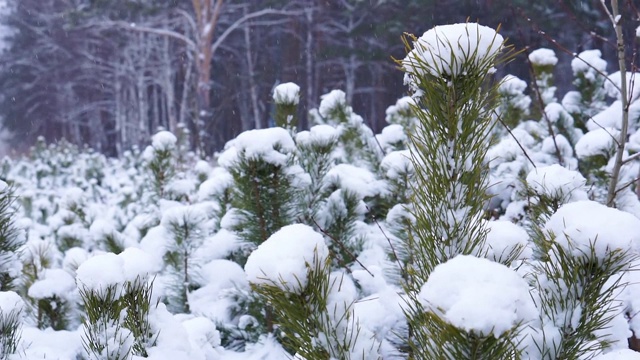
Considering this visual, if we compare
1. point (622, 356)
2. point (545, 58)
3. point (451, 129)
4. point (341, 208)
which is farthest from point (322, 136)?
point (545, 58)

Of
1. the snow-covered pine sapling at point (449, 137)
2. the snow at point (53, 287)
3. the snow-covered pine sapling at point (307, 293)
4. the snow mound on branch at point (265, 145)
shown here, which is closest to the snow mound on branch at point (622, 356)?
the snow-covered pine sapling at point (449, 137)

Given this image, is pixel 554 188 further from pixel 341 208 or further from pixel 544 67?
pixel 544 67

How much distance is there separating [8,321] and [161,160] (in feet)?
8.56

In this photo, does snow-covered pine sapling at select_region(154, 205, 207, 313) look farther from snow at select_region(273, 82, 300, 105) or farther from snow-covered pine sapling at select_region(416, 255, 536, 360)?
snow-covered pine sapling at select_region(416, 255, 536, 360)

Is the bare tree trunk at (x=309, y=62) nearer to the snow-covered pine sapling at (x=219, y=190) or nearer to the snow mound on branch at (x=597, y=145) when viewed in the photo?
the snow-covered pine sapling at (x=219, y=190)

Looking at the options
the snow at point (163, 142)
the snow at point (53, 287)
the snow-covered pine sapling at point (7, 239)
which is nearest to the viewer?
the snow-covered pine sapling at point (7, 239)

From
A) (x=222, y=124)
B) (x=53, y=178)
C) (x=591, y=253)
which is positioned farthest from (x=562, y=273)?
(x=222, y=124)

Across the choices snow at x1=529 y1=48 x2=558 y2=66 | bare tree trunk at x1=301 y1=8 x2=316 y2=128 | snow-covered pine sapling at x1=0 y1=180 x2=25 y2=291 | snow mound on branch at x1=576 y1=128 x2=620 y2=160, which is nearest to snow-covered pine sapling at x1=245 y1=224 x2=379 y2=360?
snow-covered pine sapling at x1=0 y1=180 x2=25 y2=291

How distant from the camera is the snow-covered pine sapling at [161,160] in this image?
147 inches

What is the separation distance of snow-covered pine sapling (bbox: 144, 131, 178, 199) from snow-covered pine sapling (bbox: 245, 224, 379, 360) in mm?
2961

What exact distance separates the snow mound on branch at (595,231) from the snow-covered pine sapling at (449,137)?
0.52 feet

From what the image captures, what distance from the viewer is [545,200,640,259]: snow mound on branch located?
789 millimetres

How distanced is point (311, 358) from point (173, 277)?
7.16 feet

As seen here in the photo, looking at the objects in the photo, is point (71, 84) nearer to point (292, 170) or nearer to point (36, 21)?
point (36, 21)
